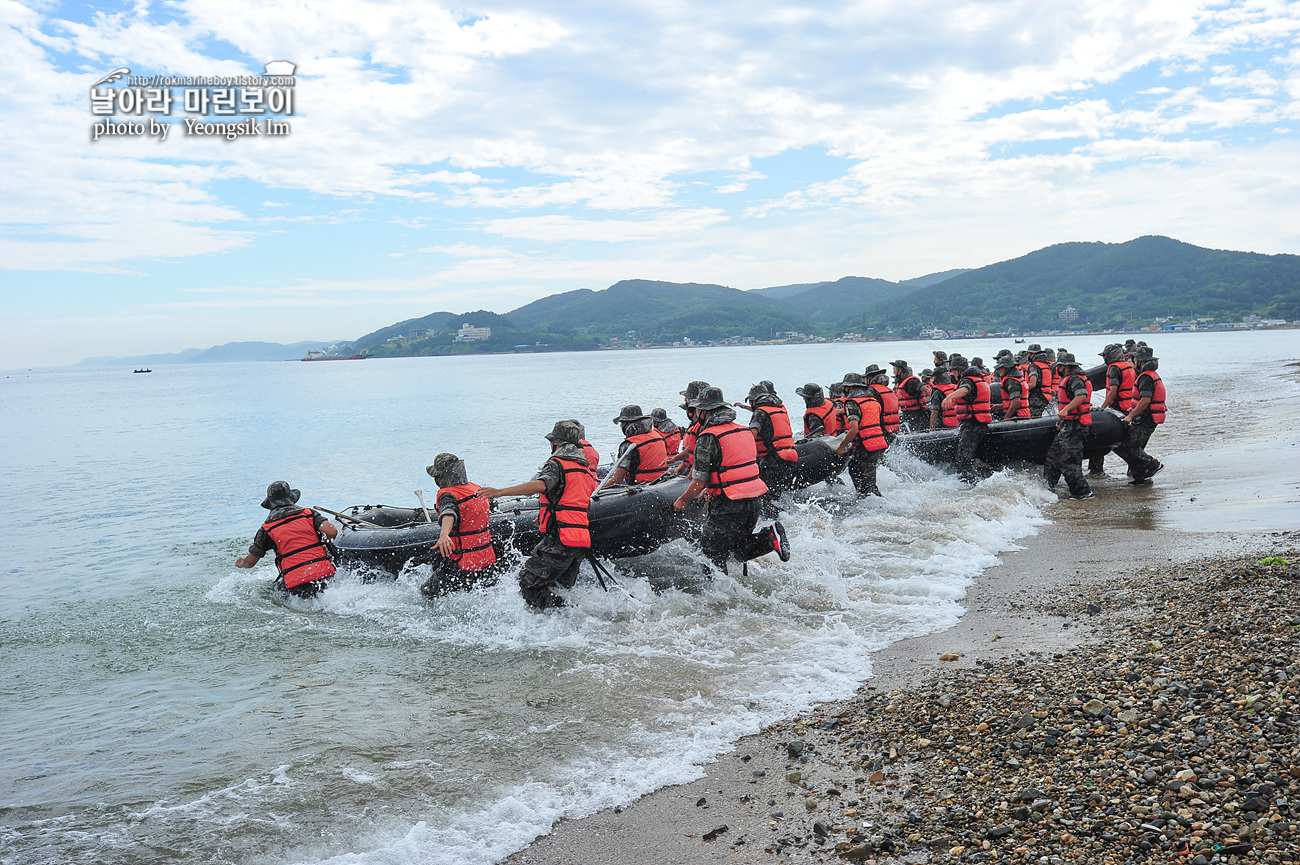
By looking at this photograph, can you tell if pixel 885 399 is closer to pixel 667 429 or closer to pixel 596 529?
pixel 667 429

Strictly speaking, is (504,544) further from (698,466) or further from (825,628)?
(825,628)

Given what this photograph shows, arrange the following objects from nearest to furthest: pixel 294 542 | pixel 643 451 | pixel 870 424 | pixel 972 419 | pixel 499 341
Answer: pixel 294 542 → pixel 643 451 → pixel 870 424 → pixel 972 419 → pixel 499 341

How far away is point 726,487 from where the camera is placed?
7785 mm

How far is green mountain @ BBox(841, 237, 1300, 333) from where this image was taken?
442 feet

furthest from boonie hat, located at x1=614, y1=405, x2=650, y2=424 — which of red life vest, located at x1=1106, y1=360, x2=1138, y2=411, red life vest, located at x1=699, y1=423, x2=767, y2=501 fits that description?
red life vest, located at x1=1106, y1=360, x2=1138, y2=411

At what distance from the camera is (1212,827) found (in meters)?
2.95

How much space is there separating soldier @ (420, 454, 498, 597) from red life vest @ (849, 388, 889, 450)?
6234mm

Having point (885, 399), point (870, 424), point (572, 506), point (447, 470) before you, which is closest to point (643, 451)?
point (572, 506)

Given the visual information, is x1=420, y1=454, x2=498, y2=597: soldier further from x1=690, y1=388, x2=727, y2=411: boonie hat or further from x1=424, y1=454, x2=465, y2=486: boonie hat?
x1=690, y1=388, x2=727, y2=411: boonie hat

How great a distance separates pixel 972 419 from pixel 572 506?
8.69m

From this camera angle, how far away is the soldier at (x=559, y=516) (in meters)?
7.23

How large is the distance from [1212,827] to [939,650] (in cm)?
307

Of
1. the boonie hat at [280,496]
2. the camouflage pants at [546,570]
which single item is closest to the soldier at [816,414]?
the camouflage pants at [546,570]

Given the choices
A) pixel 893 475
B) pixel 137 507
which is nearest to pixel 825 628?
pixel 893 475
